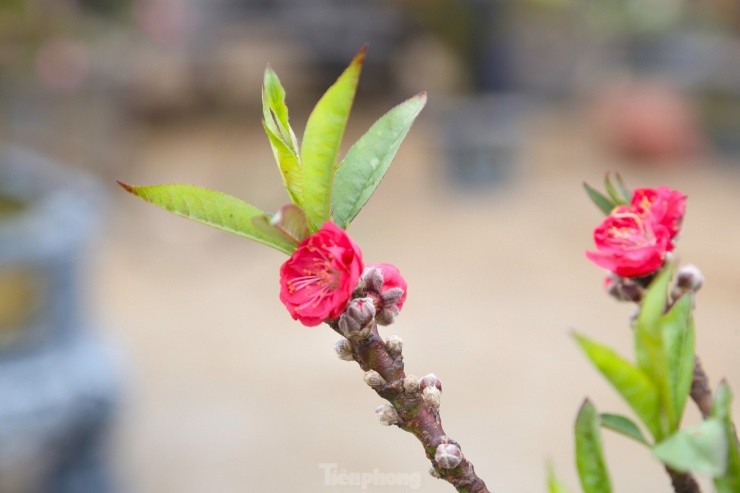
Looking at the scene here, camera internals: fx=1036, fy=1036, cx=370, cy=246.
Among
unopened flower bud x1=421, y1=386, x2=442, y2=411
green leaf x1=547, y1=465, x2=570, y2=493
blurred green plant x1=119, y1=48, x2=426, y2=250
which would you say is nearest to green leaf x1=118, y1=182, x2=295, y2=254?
blurred green plant x1=119, y1=48, x2=426, y2=250

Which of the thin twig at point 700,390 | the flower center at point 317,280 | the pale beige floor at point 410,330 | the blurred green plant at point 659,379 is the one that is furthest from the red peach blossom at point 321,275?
the pale beige floor at point 410,330

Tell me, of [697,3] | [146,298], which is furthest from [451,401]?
[697,3]

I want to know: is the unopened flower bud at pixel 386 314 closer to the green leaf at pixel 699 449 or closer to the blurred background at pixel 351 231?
the green leaf at pixel 699 449

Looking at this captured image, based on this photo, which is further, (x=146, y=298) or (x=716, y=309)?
(x=146, y=298)

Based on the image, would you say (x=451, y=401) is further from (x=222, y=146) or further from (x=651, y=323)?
(x=222, y=146)

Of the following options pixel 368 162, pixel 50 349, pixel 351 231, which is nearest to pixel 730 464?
pixel 368 162

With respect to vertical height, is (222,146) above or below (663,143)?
above
